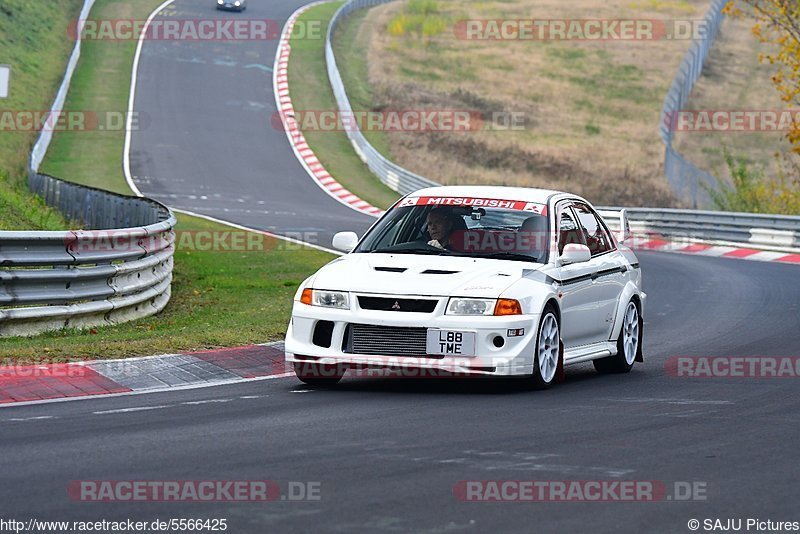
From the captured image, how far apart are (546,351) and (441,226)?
1446 mm

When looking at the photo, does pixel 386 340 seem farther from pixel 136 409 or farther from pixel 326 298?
pixel 136 409

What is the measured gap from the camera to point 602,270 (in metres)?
12.3

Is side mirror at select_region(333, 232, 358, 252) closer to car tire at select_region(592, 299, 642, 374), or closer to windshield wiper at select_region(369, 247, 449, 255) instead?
windshield wiper at select_region(369, 247, 449, 255)

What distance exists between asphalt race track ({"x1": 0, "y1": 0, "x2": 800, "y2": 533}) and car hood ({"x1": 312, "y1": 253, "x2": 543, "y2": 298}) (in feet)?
2.58

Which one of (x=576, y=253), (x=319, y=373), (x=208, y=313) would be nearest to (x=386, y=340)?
(x=319, y=373)

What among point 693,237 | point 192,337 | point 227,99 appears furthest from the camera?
point 227,99

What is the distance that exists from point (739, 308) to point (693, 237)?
15062mm

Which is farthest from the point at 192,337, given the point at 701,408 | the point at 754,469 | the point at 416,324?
the point at 754,469

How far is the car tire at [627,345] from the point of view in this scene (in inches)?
496

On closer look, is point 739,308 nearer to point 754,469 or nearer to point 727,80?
point 754,469

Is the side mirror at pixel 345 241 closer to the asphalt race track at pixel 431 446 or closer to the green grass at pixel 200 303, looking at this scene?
the asphalt race track at pixel 431 446

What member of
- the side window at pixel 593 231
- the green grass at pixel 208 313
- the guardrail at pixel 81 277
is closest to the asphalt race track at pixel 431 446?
the side window at pixel 593 231

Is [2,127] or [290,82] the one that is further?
[290,82]

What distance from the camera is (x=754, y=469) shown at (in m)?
7.67
